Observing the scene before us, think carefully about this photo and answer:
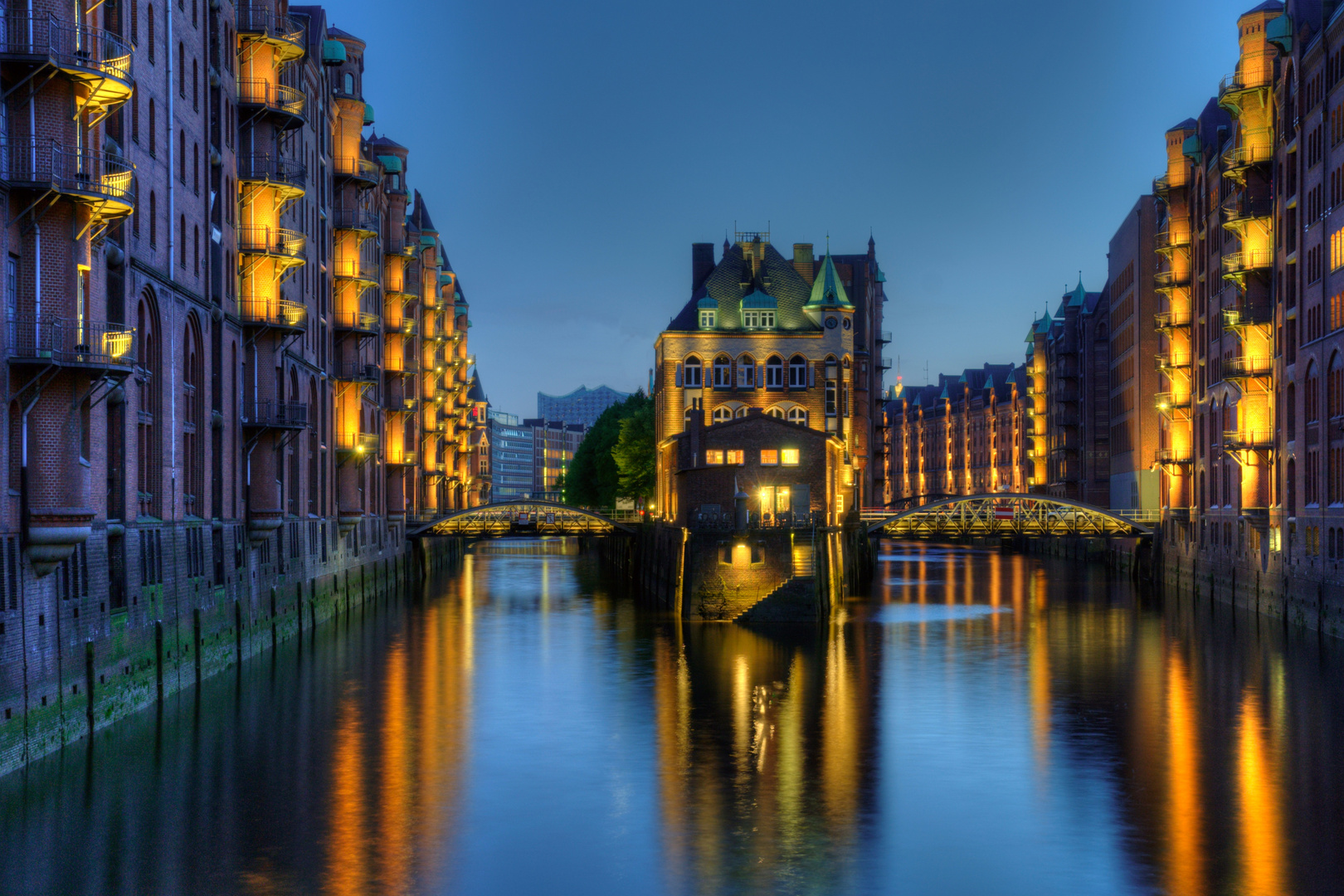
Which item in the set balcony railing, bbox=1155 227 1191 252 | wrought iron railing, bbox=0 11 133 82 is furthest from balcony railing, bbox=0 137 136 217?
balcony railing, bbox=1155 227 1191 252

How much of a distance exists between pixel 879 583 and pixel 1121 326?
31498 millimetres

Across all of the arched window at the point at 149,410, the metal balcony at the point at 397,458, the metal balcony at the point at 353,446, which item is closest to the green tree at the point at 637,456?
the metal balcony at the point at 397,458

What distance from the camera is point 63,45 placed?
29.6 meters

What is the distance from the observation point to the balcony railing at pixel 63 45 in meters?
28.8

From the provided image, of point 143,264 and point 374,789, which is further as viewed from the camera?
point 143,264

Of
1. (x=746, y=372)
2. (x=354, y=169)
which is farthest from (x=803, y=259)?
(x=354, y=169)

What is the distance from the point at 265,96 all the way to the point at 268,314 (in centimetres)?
759

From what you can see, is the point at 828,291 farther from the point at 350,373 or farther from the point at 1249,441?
the point at 350,373

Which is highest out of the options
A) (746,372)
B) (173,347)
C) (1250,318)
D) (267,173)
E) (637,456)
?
(267,173)

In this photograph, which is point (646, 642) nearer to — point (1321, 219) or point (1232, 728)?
point (1232, 728)

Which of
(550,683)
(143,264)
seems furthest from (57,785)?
(550,683)

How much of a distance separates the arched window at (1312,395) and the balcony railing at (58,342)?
4461 cm

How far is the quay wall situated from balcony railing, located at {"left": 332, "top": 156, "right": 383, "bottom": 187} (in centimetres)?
1783

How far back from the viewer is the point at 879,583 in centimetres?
9588
